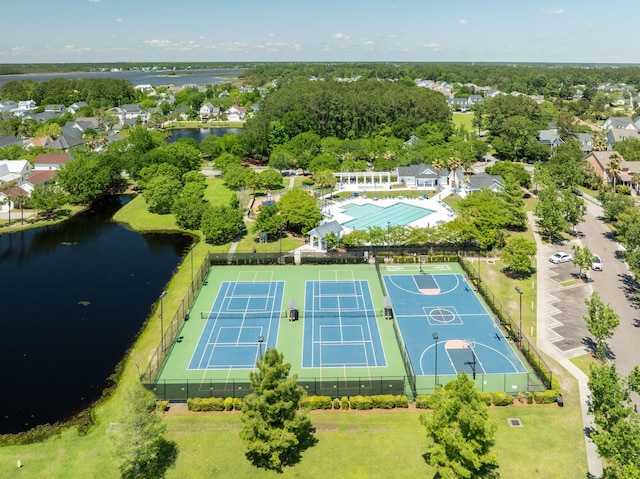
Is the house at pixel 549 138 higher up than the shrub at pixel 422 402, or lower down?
higher up

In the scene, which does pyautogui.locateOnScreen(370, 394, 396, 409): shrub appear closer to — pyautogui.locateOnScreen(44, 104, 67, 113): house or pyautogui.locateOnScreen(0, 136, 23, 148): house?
pyautogui.locateOnScreen(0, 136, 23, 148): house

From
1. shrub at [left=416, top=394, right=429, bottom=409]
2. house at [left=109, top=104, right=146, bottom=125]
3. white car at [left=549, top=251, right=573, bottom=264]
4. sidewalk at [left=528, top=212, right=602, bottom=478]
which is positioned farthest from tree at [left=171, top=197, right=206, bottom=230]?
house at [left=109, top=104, right=146, bottom=125]

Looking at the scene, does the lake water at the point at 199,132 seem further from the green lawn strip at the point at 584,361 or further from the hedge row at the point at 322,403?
the green lawn strip at the point at 584,361

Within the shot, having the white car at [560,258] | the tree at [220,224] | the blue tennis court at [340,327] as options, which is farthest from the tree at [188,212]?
the white car at [560,258]

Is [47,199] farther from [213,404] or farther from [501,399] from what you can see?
[501,399]

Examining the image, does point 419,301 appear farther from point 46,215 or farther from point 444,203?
point 46,215
